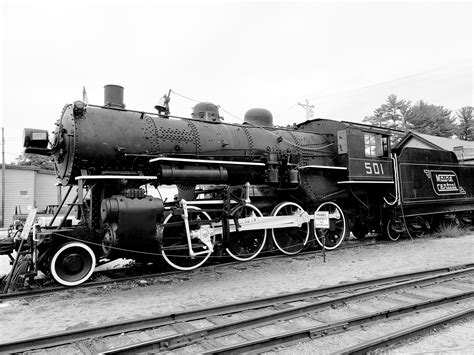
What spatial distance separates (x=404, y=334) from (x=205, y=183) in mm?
4414

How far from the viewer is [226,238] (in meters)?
7.13

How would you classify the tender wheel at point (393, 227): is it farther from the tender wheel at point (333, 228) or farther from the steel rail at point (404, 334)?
the steel rail at point (404, 334)

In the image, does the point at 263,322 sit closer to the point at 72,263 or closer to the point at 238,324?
the point at 238,324

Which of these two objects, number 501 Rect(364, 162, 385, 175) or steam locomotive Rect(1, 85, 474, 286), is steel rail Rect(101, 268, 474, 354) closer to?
steam locomotive Rect(1, 85, 474, 286)

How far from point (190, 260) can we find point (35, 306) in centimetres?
288

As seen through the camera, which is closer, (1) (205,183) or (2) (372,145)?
(1) (205,183)

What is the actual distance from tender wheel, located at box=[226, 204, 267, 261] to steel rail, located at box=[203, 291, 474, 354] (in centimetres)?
371

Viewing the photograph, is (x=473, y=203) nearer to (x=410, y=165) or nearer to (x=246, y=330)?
(x=410, y=165)

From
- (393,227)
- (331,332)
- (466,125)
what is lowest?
(331,332)

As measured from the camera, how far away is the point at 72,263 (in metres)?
6.00

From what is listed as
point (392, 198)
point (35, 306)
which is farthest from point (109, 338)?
point (392, 198)

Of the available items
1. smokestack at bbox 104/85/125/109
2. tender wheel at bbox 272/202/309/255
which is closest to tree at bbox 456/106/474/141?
tender wheel at bbox 272/202/309/255

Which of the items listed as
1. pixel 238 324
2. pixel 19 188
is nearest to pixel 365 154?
pixel 238 324

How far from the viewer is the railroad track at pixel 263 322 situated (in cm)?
364
